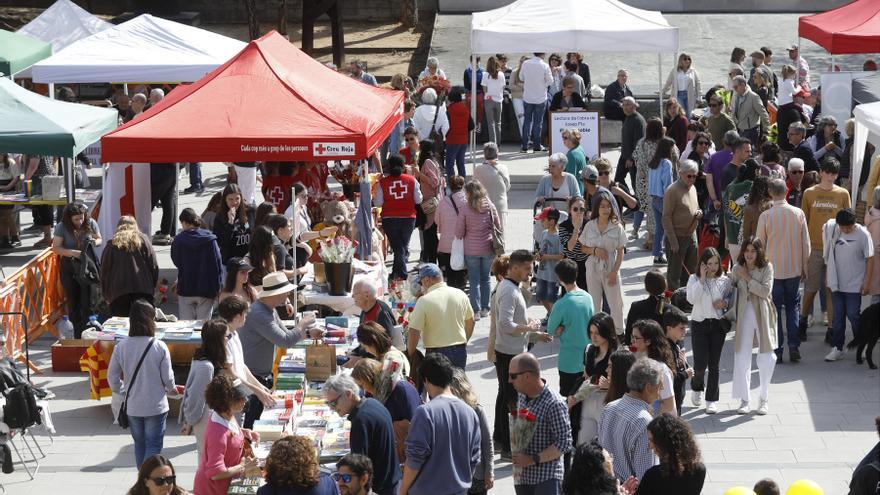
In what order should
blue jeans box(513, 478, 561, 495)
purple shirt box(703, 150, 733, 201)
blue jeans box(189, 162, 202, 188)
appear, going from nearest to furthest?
blue jeans box(513, 478, 561, 495) → purple shirt box(703, 150, 733, 201) → blue jeans box(189, 162, 202, 188)

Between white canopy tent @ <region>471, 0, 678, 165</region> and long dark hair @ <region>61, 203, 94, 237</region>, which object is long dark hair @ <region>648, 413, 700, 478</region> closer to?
long dark hair @ <region>61, 203, 94, 237</region>

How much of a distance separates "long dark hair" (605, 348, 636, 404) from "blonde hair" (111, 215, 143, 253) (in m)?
5.95

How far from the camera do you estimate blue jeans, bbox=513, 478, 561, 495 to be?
8.27 metres

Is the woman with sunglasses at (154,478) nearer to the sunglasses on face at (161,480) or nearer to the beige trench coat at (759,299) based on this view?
the sunglasses on face at (161,480)

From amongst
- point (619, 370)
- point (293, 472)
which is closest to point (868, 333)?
point (619, 370)

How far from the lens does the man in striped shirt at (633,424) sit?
26.1 feet

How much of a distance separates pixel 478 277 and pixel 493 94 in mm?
9755

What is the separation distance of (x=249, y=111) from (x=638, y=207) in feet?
19.8

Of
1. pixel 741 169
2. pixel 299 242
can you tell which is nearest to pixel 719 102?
pixel 741 169

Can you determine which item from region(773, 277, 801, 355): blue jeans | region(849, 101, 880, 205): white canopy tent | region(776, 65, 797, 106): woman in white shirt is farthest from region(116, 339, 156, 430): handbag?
region(776, 65, 797, 106): woman in white shirt

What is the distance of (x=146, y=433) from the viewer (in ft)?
31.8

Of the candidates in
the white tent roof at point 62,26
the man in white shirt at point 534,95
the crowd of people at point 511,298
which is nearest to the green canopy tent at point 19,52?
the white tent roof at point 62,26

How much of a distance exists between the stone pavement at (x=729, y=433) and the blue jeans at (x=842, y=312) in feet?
0.83

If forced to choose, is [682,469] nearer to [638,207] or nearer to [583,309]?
[583,309]
